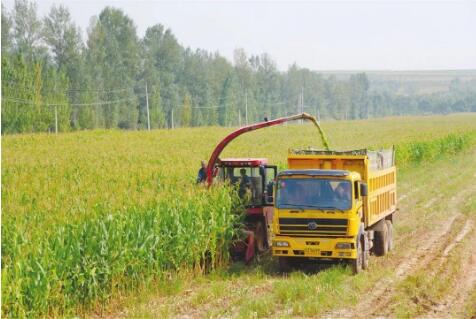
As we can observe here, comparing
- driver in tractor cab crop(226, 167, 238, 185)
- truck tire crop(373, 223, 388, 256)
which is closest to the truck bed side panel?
truck tire crop(373, 223, 388, 256)

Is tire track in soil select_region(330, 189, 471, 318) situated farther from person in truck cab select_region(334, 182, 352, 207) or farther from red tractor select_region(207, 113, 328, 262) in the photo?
red tractor select_region(207, 113, 328, 262)

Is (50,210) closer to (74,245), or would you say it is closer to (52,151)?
(74,245)

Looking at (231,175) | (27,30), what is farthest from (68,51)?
(231,175)

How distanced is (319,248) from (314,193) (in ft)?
4.02

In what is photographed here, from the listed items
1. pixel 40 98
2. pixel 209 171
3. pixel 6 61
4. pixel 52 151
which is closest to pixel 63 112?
pixel 40 98

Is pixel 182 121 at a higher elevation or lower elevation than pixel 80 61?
lower

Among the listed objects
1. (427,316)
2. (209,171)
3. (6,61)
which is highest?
(6,61)

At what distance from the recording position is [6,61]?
6606 centimetres

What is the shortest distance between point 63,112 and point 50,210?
5993 cm

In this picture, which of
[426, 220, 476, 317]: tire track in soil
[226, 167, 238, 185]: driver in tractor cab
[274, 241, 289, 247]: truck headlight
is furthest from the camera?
[226, 167, 238, 185]: driver in tractor cab

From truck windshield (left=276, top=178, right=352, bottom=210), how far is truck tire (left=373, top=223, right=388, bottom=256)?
2.98 meters

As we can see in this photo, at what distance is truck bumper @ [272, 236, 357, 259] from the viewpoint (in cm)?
1555

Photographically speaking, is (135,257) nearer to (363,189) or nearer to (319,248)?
(319,248)

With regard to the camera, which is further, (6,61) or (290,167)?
(6,61)
